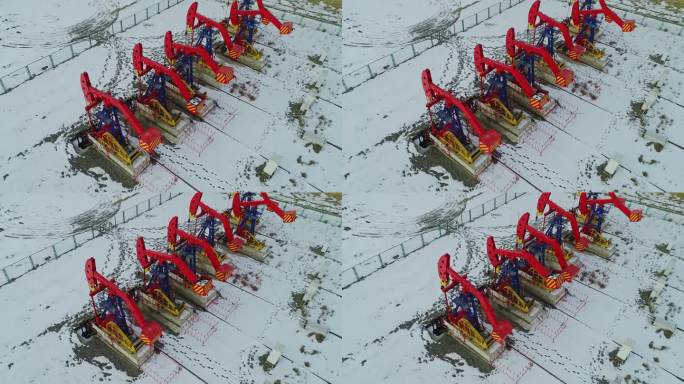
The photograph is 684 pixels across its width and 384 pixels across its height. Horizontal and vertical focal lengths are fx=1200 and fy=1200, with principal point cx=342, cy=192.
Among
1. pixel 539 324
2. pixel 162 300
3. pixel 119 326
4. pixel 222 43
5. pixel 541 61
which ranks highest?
pixel 541 61

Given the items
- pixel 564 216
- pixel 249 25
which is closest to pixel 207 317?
pixel 249 25

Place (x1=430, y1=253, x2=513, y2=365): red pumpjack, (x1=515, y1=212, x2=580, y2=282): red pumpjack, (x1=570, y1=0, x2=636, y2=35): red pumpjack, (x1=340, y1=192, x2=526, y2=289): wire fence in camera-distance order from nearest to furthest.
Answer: (x1=430, y1=253, x2=513, y2=365): red pumpjack, (x1=515, y1=212, x2=580, y2=282): red pumpjack, (x1=340, y1=192, x2=526, y2=289): wire fence, (x1=570, y1=0, x2=636, y2=35): red pumpjack

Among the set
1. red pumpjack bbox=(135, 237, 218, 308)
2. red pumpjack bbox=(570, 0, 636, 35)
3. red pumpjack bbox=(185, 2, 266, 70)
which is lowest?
red pumpjack bbox=(135, 237, 218, 308)

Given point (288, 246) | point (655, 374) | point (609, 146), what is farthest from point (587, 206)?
point (288, 246)

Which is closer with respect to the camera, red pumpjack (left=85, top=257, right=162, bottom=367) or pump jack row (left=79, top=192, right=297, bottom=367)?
red pumpjack (left=85, top=257, right=162, bottom=367)

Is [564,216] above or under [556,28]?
under

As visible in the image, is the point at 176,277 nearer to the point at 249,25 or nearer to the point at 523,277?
the point at 249,25

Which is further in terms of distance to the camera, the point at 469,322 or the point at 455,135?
the point at 455,135

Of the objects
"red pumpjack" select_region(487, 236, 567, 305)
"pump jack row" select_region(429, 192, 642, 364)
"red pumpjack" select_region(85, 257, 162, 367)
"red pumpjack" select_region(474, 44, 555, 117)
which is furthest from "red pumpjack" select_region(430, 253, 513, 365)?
"red pumpjack" select_region(85, 257, 162, 367)

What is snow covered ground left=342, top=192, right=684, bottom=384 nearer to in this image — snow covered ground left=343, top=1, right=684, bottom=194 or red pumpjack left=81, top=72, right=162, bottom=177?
snow covered ground left=343, top=1, right=684, bottom=194
